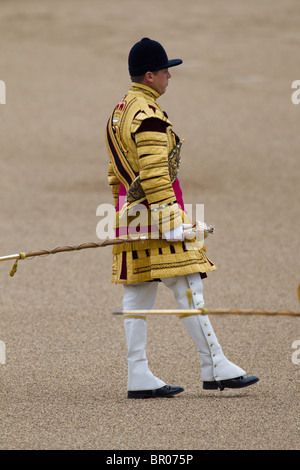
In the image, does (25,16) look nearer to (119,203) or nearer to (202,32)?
(202,32)

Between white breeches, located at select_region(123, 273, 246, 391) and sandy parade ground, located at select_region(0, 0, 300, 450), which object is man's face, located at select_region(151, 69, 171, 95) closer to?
white breeches, located at select_region(123, 273, 246, 391)

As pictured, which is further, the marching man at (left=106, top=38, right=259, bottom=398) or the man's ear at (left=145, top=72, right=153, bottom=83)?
the man's ear at (left=145, top=72, right=153, bottom=83)

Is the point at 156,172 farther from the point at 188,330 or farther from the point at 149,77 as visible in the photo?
the point at 188,330

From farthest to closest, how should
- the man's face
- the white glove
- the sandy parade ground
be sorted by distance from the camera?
1. the man's face
2. the white glove
3. the sandy parade ground

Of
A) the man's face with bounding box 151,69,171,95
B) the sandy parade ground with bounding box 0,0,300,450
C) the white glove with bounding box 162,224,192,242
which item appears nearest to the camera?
the sandy parade ground with bounding box 0,0,300,450

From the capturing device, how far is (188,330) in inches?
162

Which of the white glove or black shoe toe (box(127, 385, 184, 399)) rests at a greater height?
the white glove

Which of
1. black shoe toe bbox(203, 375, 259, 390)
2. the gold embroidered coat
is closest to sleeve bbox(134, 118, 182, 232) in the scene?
the gold embroidered coat

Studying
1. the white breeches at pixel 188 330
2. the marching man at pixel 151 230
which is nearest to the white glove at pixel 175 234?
the marching man at pixel 151 230

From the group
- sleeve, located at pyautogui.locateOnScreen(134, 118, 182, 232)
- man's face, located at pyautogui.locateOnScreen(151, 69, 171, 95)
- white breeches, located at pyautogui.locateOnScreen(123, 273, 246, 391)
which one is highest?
man's face, located at pyautogui.locateOnScreen(151, 69, 171, 95)

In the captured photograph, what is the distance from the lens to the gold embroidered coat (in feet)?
12.9

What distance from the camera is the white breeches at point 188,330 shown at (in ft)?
13.4

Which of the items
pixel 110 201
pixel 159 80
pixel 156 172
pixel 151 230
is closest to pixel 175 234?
pixel 151 230

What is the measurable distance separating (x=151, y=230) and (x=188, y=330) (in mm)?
523
